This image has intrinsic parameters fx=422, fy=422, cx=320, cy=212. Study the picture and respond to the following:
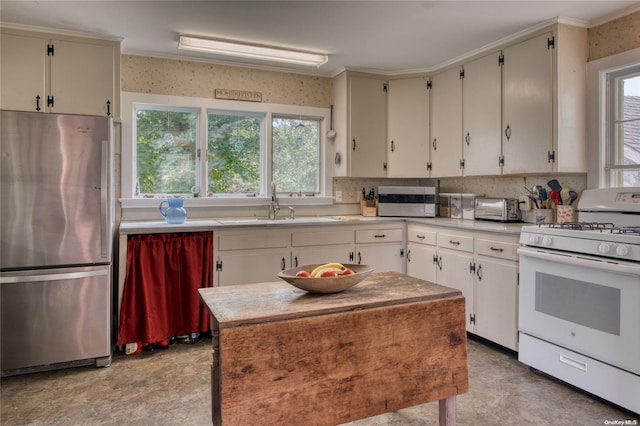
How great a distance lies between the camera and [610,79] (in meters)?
2.95

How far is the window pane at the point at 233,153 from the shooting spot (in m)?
3.94

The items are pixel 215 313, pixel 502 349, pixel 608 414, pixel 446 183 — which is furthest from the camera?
pixel 446 183

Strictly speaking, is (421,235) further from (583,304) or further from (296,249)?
(583,304)

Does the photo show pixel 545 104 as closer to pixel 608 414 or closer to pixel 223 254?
pixel 608 414

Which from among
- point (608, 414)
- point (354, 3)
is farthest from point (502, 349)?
point (354, 3)

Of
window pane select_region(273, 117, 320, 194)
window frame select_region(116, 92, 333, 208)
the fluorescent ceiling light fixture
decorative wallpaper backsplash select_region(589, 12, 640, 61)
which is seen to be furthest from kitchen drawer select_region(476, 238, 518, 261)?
the fluorescent ceiling light fixture

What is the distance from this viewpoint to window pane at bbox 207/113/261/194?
3.94 m

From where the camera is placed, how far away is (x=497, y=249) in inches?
118

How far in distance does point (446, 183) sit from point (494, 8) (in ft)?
6.40

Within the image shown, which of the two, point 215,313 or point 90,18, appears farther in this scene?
point 90,18

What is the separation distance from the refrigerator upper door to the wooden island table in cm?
151

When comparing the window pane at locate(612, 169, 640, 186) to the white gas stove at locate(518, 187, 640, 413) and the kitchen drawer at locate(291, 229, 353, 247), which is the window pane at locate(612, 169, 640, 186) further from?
the kitchen drawer at locate(291, 229, 353, 247)

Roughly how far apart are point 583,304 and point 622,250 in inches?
15.1

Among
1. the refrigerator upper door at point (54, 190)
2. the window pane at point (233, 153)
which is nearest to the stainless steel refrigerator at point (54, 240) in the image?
the refrigerator upper door at point (54, 190)
